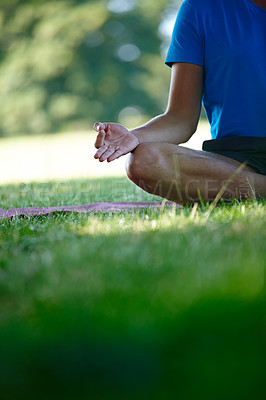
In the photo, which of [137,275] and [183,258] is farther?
[183,258]

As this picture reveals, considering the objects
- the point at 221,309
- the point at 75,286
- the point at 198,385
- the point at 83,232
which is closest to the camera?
the point at 198,385

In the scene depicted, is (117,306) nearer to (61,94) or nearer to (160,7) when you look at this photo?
(61,94)

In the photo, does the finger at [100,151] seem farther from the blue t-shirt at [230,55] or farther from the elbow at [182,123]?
the blue t-shirt at [230,55]

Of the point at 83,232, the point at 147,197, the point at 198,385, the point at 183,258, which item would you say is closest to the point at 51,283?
the point at 183,258

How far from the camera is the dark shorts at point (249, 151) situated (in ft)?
8.45

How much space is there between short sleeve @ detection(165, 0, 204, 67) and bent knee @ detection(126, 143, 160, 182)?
63 cm

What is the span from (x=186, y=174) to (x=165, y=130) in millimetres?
320

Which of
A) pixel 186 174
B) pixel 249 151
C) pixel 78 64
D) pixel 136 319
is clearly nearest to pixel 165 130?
pixel 186 174

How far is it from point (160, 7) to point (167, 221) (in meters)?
22.5

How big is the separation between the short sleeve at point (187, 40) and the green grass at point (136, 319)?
4.73 ft

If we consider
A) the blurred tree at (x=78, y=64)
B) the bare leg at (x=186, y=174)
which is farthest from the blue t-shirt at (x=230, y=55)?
the blurred tree at (x=78, y=64)

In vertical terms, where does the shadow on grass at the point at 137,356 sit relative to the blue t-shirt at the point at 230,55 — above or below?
below

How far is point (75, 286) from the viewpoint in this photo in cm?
108

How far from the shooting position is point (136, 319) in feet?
2.94
